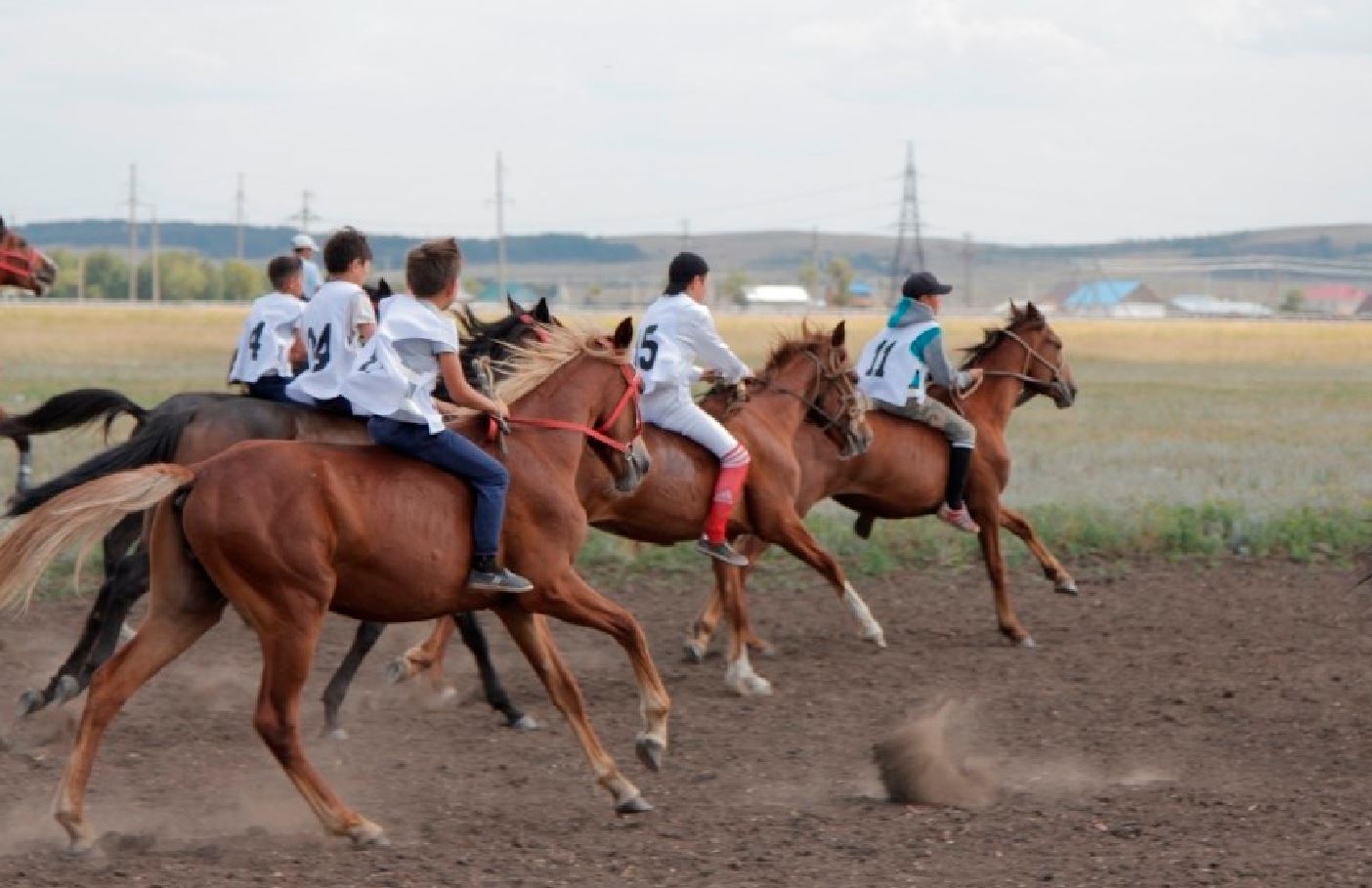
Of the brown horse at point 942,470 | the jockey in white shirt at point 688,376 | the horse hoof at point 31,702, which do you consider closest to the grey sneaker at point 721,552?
the jockey in white shirt at point 688,376

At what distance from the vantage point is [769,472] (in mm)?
11617

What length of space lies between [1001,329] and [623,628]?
21.9ft

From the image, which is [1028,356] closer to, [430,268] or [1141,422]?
[430,268]

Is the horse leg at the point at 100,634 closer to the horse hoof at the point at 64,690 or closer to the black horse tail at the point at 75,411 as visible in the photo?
the horse hoof at the point at 64,690

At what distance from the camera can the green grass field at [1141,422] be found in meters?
16.3

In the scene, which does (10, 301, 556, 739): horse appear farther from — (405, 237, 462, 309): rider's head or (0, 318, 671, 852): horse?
(0, 318, 671, 852): horse

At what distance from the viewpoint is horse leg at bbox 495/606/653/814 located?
8039 mm

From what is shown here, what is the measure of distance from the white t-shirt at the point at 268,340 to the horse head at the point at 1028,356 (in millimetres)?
5056

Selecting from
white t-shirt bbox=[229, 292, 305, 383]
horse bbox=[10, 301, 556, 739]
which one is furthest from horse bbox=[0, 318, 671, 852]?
white t-shirt bbox=[229, 292, 305, 383]

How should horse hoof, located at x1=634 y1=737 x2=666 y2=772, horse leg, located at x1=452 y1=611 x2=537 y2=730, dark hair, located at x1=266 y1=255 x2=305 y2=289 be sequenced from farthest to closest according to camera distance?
dark hair, located at x1=266 y1=255 x2=305 y2=289 → horse leg, located at x1=452 y1=611 x2=537 y2=730 → horse hoof, located at x1=634 y1=737 x2=666 y2=772

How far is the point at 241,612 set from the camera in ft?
24.2

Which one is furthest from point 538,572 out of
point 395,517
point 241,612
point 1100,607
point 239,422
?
point 1100,607

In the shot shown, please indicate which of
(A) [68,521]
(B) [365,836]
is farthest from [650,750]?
(A) [68,521]

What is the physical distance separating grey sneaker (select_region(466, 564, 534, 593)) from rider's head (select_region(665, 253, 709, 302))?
11.6 feet
